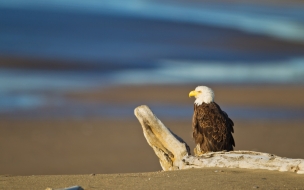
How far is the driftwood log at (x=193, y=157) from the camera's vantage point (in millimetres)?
7258

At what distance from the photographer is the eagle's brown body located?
403 inches

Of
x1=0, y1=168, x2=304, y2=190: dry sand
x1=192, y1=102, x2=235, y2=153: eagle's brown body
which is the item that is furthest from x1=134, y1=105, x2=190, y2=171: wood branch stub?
x1=192, y1=102, x2=235, y2=153: eagle's brown body

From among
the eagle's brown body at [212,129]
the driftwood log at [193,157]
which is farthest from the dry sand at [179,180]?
the eagle's brown body at [212,129]

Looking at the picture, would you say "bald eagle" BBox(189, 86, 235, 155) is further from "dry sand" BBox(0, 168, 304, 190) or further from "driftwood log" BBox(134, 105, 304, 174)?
"dry sand" BBox(0, 168, 304, 190)

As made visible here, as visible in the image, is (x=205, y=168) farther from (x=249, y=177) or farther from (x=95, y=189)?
(x=95, y=189)

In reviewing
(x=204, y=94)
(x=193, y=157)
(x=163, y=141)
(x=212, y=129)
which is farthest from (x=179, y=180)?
(x=204, y=94)

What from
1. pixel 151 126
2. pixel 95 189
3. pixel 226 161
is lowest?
pixel 95 189

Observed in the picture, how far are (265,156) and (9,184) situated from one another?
322 cm

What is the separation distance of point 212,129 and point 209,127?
6 cm

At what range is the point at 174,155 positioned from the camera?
823 centimetres

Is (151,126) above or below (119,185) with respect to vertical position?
above

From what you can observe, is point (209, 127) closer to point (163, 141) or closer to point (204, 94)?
point (204, 94)

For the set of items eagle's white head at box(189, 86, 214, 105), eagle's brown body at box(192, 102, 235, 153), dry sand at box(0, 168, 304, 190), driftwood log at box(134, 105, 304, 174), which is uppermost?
eagle's white head at box(189, 86, 214, 105)

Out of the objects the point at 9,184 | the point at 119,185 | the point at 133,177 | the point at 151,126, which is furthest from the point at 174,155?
the point at 9,184
